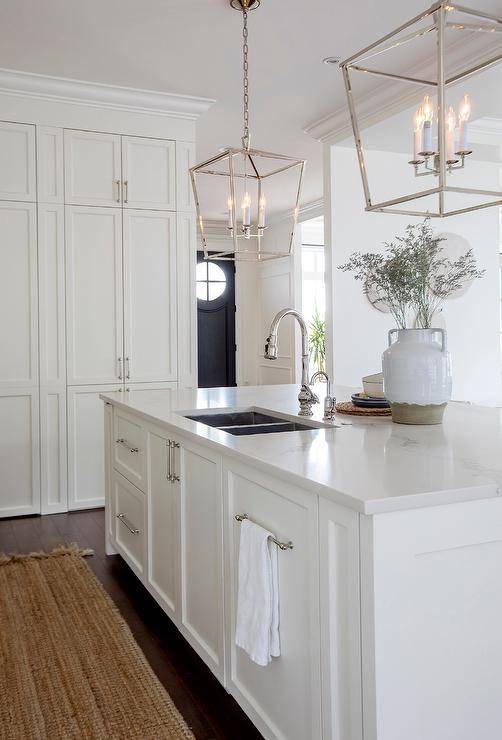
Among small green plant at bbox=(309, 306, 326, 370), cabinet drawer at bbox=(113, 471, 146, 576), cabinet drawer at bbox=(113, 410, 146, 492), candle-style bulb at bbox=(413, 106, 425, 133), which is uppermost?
candle-style bulb at bbox=(413, 106, 425, 133)

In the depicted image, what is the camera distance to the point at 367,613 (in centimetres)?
116

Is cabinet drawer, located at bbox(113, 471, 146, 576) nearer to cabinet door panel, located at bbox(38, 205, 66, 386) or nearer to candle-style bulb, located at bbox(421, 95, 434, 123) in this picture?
cabinet door panel, located at bbox(38, 205, 66, 386)

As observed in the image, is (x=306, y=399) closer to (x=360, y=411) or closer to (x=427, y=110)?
(x=360, y=411)

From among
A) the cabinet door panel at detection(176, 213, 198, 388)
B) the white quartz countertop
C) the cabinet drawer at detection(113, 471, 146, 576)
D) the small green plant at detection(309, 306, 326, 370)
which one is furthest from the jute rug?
the small green plant at detection(309, 306, 326, 370)

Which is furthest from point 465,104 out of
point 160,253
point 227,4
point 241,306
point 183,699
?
point 241,306

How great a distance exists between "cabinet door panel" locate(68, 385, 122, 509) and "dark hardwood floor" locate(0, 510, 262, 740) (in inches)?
12.9

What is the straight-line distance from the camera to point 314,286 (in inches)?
380

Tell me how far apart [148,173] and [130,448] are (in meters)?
2.34

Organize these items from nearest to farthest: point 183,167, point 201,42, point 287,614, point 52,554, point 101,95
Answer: point 287,614, point 52,554, point 201,42, point 101,95, point 183,167

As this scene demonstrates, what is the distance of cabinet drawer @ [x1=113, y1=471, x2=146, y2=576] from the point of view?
104 inches

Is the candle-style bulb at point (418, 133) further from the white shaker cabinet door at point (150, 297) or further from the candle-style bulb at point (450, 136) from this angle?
the white shaker cabinet door at point (150, 297)

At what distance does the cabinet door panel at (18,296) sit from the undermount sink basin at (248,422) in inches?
78.6

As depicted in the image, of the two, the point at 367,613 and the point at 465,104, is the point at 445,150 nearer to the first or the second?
the point at 465,104

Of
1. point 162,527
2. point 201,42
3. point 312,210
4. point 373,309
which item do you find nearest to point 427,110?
point 162,527
